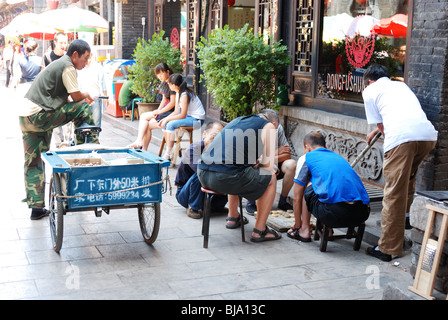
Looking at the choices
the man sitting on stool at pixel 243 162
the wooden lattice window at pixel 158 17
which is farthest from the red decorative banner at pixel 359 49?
the wooden lattice window at pixel 158 17

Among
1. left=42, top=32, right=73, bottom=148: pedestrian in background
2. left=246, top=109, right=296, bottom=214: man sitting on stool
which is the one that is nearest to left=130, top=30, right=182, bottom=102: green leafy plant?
left=42, top=32, right=73, bottom=148: pedestrian in background

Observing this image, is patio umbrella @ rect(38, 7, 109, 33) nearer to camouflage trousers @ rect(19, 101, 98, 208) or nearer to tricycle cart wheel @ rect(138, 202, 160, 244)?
camouflage trousers @ rect(19, 101, 98, 208)

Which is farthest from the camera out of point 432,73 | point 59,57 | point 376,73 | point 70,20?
point 70,20

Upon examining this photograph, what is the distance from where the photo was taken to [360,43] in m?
7.70

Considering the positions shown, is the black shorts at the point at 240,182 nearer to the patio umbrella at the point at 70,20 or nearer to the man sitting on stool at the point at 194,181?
the man sitting on stool at the point at 194,181

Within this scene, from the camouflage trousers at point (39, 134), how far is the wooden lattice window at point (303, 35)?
3697 mm

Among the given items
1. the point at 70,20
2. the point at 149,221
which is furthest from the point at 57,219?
the point at 70,20

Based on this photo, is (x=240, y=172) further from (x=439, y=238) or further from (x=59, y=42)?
(x=59, y=42)

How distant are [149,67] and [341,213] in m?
8.59

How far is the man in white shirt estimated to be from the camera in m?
5.16

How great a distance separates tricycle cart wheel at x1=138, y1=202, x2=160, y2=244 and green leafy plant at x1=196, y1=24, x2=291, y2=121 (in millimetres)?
3068

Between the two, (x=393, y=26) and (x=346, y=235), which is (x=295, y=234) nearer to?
(x=346, y=235)

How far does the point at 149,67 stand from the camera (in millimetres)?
12969

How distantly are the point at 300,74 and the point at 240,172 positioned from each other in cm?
374
